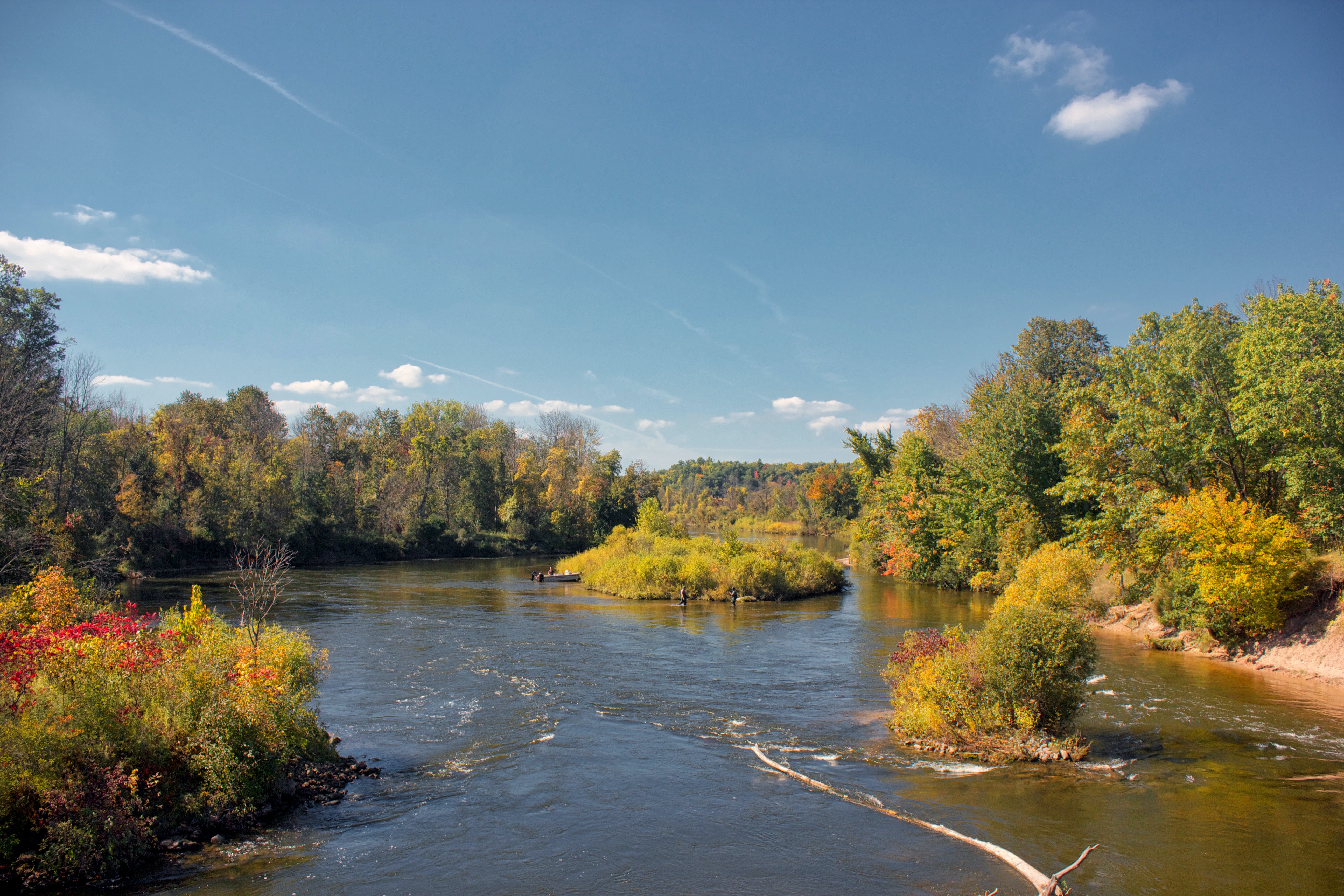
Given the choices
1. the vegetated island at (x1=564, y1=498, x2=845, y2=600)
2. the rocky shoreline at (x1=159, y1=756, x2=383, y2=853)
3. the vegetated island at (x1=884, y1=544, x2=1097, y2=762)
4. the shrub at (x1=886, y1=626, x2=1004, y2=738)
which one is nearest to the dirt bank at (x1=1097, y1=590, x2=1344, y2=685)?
the vegetated island at (x1=884, y1=544, x2=1097, y2=762)

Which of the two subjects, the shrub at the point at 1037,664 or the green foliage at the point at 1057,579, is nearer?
the shrub at the point at 1037,664

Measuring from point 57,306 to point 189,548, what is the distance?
2267cm

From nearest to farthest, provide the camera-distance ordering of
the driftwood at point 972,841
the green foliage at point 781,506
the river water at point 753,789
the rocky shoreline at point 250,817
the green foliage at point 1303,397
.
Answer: the driftwood at point 972,841 < the rocky shoreline at point 250,817 < the river water at point 753,789 < the green foliage at point 1303,397 < the green foliage at point 781,506

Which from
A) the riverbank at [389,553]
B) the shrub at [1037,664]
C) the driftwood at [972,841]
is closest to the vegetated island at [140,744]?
the driftwood at [972,841]

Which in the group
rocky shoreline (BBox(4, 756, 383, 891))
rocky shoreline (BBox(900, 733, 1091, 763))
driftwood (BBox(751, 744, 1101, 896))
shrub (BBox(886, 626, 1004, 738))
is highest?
shrub (BBox(886, 626, 1004, 738))

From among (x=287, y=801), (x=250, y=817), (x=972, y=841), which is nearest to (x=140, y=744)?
(x=250, y=817)

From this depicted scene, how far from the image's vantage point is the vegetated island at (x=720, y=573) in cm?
4325

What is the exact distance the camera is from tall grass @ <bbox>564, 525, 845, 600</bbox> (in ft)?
142

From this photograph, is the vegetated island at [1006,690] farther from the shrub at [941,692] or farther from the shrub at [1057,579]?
the shrub at [1057,579]

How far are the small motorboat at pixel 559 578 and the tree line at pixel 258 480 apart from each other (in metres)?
18.6

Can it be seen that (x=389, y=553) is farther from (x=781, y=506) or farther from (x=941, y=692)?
(x=781, y=506)

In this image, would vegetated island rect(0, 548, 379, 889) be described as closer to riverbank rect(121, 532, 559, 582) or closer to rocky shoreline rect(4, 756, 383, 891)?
rocky shoreline rect(4, 756, 383, 891)

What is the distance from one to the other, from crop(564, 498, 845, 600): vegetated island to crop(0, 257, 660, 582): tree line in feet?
75.5

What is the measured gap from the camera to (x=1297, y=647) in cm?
2197
